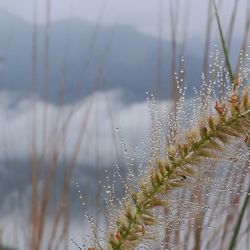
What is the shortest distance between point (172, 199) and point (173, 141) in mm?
53

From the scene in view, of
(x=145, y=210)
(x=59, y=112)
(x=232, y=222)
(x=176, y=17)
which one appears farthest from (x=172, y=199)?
(x=59, y=112)

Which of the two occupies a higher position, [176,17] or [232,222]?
[176,17]

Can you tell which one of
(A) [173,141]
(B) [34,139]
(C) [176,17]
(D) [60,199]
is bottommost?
(D) [60,199]

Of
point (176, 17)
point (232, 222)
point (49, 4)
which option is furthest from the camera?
point (49, 4)

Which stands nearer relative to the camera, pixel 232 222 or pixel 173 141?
pixel 173 141

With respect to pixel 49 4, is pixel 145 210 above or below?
below

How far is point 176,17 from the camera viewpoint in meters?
1.26

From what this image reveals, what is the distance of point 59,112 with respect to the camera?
140 cm

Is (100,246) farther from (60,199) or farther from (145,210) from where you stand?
(60,199)

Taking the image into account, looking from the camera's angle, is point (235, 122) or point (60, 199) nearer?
point (235, 122)

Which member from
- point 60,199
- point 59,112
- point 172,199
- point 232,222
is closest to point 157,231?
point 172,199

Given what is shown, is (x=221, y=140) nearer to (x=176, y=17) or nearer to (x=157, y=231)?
(x=157, y=231)

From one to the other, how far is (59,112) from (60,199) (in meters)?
0.21

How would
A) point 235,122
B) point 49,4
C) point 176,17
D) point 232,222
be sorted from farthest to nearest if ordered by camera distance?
point 49,4
point 176,17
point 232,222
point 235,122
